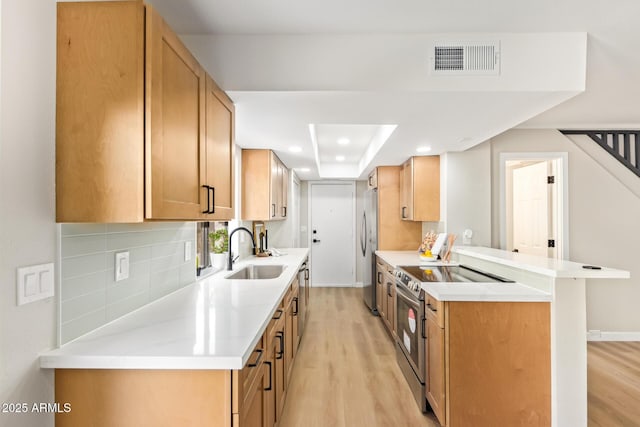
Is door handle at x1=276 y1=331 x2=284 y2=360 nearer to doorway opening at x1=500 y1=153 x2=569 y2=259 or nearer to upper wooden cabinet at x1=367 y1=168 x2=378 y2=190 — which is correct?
doorway opening at x1=500 y1=153 x2=569 y2=259

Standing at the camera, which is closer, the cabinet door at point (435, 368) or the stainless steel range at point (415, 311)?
the cabinet door at point (435, 368)

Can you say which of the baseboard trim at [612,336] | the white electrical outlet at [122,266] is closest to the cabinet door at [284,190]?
the white electrical outlet at [122,266]

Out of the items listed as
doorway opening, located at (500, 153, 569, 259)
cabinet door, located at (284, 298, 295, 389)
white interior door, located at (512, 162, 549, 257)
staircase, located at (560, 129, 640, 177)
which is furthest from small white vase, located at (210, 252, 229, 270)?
staircase, located at (560, 129, 640, 177)

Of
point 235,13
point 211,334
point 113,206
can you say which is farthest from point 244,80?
point 211,334

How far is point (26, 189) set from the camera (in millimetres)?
1000

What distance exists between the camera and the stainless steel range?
2.26m

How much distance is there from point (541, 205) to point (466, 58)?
9.12 feet

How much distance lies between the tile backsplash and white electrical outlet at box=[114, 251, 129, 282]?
19mm

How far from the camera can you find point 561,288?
1868mm

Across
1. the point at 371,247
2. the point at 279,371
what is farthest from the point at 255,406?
the point at 371,247

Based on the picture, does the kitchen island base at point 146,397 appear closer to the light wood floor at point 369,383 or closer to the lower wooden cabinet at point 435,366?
the light wood floor at point 369,383

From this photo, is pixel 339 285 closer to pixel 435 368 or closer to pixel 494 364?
pixel 435 368

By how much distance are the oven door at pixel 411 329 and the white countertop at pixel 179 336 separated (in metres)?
1.10

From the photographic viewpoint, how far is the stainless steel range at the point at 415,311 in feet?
7.42
